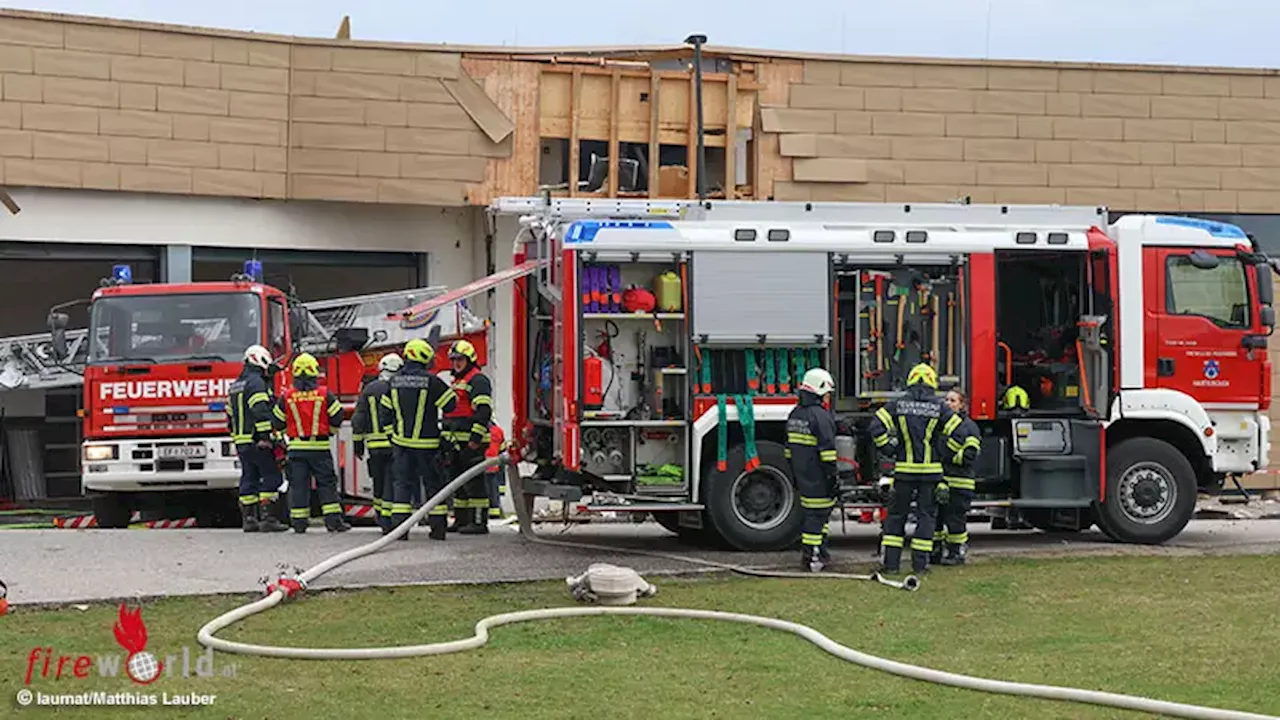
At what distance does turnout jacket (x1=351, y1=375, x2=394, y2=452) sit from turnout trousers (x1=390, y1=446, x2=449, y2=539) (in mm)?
Result: 262

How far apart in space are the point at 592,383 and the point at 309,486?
3.28m

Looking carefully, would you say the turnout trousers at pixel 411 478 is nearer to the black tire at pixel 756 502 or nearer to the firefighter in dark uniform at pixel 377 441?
the firefighter in dark uniform at pixel 377 441

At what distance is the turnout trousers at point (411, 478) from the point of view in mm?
14898

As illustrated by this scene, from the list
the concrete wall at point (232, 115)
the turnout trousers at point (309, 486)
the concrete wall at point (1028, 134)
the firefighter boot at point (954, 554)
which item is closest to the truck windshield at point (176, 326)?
the turnout trousers at point (309, 486)

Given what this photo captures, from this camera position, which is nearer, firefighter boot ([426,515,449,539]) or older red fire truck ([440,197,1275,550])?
older red fire truck ([440,197,1275,550])

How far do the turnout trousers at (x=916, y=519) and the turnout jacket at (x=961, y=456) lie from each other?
0.25 meters

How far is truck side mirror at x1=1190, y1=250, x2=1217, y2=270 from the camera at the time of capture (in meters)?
15.2

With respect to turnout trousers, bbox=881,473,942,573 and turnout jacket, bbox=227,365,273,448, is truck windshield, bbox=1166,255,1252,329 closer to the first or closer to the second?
turnout trousers, bbox=881,473,942,573

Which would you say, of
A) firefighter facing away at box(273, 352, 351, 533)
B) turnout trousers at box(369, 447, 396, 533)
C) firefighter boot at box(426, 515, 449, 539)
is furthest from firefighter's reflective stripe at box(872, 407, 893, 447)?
firefighter facing away at box(273, 352, 351, 533)

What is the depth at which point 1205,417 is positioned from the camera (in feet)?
49.6

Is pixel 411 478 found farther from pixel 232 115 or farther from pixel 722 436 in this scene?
pixel 232 115

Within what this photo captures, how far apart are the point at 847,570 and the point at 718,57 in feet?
45.7

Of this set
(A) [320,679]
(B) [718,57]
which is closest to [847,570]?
(A) [320,679]

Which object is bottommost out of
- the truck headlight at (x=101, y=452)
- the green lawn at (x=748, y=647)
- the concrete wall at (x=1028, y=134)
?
the green lawn at (x=748, y=647)
